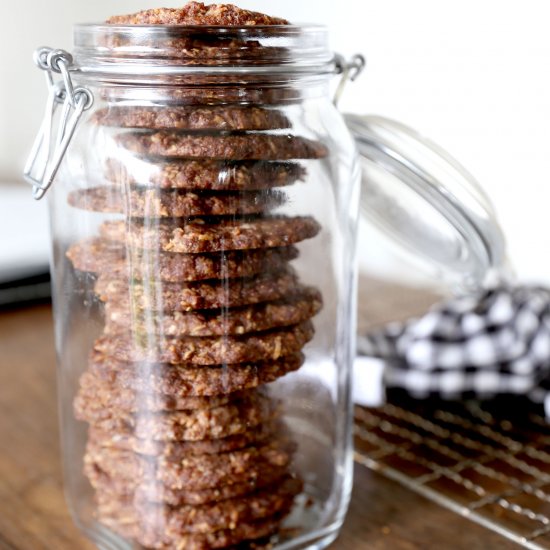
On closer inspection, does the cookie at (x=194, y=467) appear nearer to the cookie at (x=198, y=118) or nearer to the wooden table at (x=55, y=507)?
the wooden table at (x=55, y=507)

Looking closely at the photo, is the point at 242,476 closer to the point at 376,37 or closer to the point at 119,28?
the point at 119,28

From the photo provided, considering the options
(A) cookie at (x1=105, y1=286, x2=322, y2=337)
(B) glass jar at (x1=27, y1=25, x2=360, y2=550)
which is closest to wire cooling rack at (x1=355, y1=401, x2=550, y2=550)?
(B) glass jar at (x1=27, y1=25, x2=360, y2=550)

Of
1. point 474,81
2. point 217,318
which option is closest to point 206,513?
point 217,318

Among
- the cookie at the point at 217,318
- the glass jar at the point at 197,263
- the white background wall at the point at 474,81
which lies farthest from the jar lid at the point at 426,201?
the white background wall at the point at 474,81

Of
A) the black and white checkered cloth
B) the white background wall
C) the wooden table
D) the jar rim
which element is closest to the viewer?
the jar rim

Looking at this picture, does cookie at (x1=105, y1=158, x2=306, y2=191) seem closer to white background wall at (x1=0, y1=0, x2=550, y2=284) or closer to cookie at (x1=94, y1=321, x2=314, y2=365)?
cookie at (x1=94, y1=321, x2=314, y2=365)

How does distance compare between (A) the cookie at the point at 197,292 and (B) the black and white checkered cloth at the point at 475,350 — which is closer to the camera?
(A) the cookie at the point at 197,292
